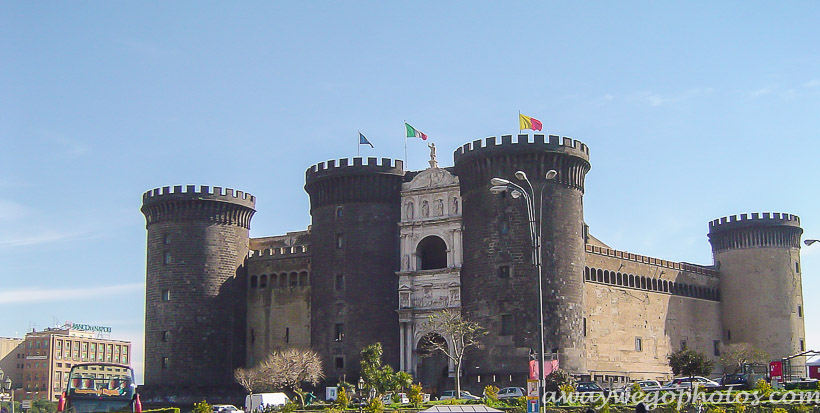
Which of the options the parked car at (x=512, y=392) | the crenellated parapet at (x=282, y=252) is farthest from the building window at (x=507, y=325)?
the crenellated parapet at (x=282, y=252)

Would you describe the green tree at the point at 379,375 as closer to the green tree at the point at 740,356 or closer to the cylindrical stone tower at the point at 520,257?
the cylindrical stone tower at the point at 520,257

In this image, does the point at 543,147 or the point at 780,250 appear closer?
the point at 543,147

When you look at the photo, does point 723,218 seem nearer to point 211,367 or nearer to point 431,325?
point 431,325

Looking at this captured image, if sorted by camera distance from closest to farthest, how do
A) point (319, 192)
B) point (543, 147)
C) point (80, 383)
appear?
point (80, 383) → point (543, 147) → point (319, 192)

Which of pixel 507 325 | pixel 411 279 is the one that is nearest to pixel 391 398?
pixel 507 325

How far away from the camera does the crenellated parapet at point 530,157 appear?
70188 millimetres

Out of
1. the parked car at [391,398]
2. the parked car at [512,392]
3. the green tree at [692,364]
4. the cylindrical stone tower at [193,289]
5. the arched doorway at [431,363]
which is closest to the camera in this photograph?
the parked car at [391,398]

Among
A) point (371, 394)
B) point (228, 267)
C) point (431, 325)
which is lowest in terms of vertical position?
point (371, 394)

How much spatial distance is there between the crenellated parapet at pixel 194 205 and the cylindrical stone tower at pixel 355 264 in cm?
860

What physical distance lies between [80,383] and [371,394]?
24.5 metres

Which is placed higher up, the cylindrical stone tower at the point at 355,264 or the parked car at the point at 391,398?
the cylindrical stone tower at the point at 355,264

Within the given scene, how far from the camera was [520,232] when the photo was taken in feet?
226

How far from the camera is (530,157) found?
70.1 metres

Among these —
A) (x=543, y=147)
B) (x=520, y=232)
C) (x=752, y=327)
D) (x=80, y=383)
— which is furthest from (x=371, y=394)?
(x=752, y=327)
